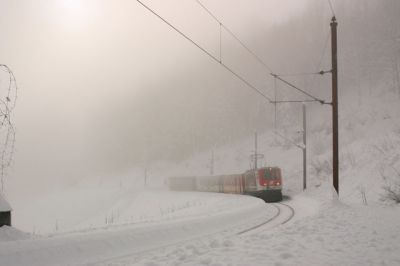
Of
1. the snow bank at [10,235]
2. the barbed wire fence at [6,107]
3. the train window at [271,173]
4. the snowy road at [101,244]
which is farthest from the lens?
the train window at [271,173]

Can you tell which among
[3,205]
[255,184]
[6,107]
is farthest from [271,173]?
[6,107]

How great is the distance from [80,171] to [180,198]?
77.6m

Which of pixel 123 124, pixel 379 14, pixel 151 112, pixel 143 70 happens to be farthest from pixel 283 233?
pixel 143 70

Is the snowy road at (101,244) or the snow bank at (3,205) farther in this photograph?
the snow bank at (3,205)

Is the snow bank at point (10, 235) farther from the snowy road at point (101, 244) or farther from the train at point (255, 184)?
the train at point (255, 184)

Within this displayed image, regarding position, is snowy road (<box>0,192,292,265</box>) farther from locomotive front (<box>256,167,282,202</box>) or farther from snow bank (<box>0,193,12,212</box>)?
locomotive front (<box>256,167,282,202</box>)

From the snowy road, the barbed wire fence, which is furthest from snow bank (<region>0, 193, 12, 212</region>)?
the barbed wire fence

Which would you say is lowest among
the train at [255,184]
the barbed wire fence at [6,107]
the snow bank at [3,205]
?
the train at [255,184]

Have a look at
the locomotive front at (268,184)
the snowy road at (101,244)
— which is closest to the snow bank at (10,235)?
the snowy road at (101,244)

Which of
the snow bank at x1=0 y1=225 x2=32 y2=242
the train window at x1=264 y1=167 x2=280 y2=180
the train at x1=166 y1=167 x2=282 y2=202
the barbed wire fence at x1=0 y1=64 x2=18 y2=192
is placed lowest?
the train at x1=166 y1=167 x2=282 y2=202

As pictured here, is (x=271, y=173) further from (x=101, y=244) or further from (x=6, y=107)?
(x=6, y=107)

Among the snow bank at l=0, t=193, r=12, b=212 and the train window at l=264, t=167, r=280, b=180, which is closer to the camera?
the snow bank at l=0, t=193, r=12, b=212

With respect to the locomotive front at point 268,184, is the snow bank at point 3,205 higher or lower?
higher

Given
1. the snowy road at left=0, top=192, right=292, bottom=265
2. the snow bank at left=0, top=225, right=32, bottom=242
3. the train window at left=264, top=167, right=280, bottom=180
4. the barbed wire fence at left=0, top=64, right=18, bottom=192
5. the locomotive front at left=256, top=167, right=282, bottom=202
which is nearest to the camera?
the barbed wire fence at left=0, top=64, right=18, bottom=192
